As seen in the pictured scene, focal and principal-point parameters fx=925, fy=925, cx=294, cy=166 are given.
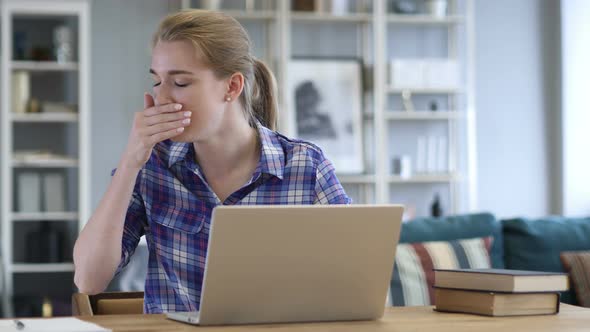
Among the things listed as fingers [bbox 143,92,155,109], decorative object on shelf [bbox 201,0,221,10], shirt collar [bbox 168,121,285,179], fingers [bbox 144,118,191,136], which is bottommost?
Answer: shirt collar [bbox 168,121,285,179]

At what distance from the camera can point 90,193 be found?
5.81 meters

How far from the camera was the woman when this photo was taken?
192 cm

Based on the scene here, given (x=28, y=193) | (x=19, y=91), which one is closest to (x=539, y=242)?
(x=28, y=193)

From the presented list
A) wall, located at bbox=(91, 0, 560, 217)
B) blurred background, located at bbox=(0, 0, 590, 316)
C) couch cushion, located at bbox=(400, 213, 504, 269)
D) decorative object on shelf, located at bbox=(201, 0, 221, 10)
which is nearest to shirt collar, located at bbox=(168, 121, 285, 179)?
couch cushion, located at bbox=(400, 213, 504, 269)

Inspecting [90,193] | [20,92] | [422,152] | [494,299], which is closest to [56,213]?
[90,193]

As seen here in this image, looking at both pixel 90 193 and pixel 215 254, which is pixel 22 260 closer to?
pixel 90 193

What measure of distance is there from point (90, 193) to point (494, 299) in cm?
437

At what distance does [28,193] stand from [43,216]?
170 millimetres

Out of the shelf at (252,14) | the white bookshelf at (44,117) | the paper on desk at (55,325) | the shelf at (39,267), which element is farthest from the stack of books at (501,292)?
the shelf at (252,14)

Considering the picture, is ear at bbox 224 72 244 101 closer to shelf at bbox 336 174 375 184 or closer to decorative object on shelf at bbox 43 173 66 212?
decorative object on shelf at bbox 43 173 66 212

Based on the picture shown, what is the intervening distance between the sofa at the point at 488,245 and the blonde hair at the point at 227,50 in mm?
1211

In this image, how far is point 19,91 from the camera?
5492 mm

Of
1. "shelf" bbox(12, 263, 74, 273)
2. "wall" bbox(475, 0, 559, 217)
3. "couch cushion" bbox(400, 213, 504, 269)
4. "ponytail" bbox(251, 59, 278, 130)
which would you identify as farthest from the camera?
"wall" bbox(475, 0, 559, 217)

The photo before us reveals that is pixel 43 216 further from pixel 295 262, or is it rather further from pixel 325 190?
pixel 295 262
